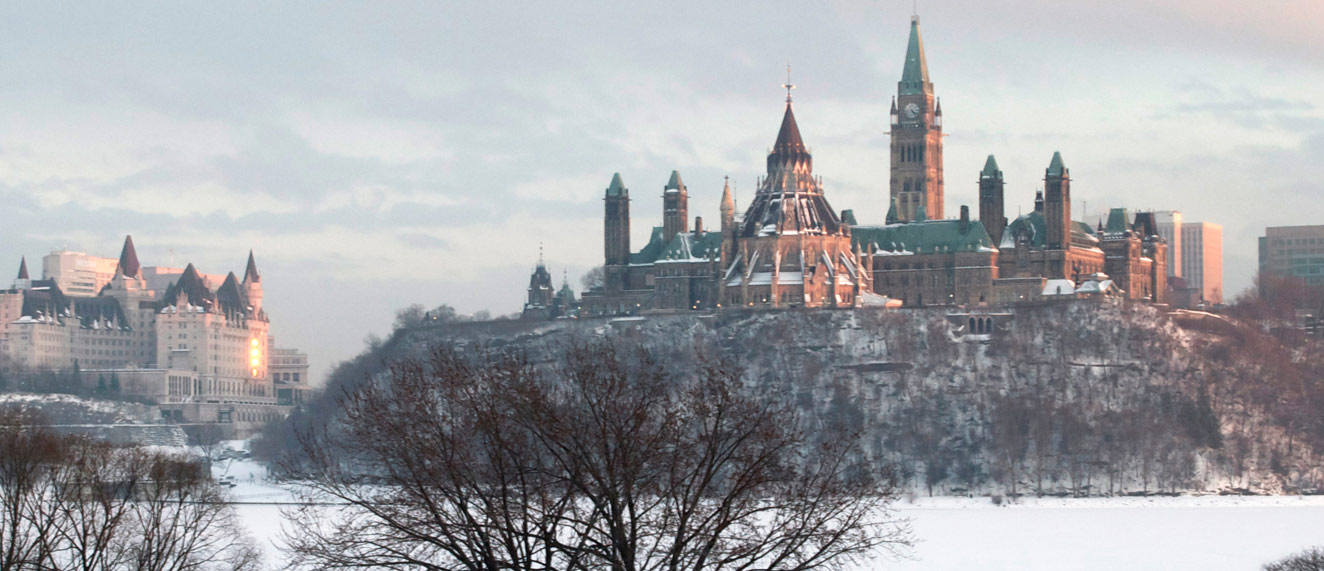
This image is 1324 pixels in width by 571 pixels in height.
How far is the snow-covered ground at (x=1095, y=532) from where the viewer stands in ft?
342

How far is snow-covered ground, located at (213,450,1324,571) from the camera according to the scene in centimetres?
10438

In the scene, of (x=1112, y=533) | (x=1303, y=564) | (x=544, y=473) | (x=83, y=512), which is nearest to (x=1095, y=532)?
(x=1112, y=533)

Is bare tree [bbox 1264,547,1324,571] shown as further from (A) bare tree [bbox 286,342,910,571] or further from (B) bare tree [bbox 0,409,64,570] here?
(B) bare tree [bbox 0,409,64,570]

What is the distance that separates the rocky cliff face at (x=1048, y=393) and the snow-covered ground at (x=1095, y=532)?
7.15m

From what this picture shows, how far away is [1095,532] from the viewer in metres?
126

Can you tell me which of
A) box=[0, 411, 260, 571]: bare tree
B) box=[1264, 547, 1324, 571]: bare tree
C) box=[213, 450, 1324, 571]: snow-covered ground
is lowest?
box=[213, 450, 1324, 571]: snow-covered ground

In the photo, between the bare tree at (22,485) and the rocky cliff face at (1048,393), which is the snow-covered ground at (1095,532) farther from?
the bare tree at (22,485)

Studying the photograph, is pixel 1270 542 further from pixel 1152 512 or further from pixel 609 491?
pixel 609 491

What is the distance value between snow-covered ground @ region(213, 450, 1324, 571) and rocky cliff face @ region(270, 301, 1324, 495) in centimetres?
715

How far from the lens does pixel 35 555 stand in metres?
73.5

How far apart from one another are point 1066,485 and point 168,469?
87.6m

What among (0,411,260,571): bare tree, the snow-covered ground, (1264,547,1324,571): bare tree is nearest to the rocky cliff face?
the snow-covered ground

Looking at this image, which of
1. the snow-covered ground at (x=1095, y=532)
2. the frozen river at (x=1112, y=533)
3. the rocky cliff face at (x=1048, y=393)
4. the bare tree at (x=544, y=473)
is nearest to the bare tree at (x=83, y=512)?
the snow-covered ground at (x=1095, y=532)

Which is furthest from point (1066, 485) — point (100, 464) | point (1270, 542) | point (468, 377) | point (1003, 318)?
point (468, 377)
